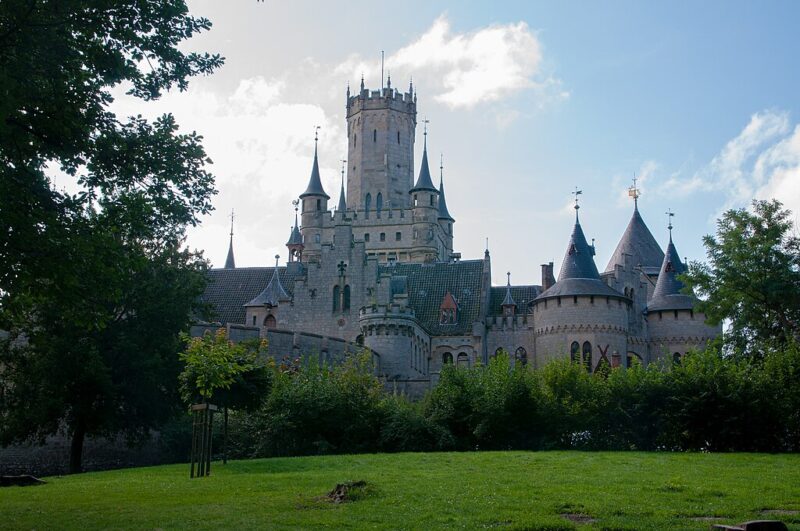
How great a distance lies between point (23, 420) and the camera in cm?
3353

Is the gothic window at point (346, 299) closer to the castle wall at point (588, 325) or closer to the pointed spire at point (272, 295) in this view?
the pointed spire at point (272, 295)

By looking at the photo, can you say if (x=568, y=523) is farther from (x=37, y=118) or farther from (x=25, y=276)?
(x=37, y=118)

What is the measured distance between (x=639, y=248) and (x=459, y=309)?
503 inches

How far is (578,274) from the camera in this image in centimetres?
5316

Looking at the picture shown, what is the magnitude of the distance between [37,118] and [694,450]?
779 inches

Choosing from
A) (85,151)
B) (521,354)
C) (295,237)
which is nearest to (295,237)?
(295,237)

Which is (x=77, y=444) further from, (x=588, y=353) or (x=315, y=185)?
(x=315, y=185)

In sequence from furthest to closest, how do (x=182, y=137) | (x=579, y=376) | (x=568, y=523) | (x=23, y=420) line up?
(x=23, y=420)
(x=579, y=376)
(x=182, y=137)
(x=568, y=523)

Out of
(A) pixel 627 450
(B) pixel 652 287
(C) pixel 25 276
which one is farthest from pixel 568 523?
(B) pixel 652 287

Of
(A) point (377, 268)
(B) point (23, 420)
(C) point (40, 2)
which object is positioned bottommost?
(B) point (23, 420)

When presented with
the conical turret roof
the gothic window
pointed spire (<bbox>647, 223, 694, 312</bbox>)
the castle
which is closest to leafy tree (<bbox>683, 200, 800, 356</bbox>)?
the castle

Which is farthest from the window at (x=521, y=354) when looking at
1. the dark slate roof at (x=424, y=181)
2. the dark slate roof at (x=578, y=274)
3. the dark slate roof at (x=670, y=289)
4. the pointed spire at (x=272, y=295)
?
the dark slate roof at (x=424, y=181)

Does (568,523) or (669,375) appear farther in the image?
(669,375)

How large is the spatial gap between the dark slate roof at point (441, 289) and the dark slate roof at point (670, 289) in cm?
981
